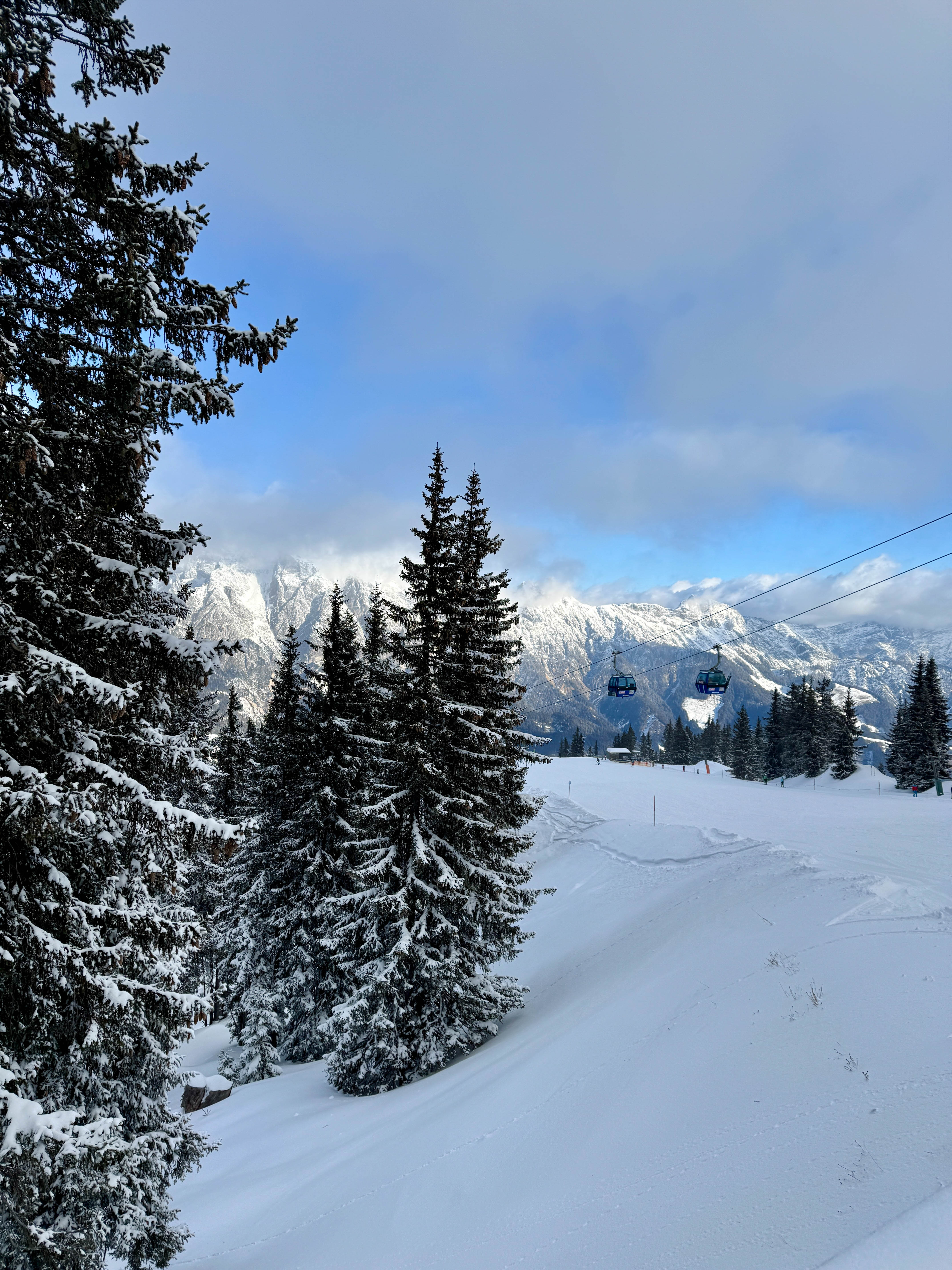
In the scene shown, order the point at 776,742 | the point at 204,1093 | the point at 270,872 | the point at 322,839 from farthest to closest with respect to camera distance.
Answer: the point at 776,742 < the point at 270,872 < the point at 322,839 < the point at 204,1093

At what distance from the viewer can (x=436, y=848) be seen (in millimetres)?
15352

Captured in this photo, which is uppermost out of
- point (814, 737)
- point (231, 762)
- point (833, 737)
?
point (833, 737)

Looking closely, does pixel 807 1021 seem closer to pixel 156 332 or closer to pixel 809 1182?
pixel 809 1182

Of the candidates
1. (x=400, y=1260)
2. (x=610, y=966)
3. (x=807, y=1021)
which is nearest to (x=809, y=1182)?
(x=807, y=1021)

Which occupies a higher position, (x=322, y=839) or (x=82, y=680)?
(x=82, y=680)

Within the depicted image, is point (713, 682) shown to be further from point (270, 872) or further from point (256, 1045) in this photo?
point (256, 1045)

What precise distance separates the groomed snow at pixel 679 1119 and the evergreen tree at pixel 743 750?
66373 mm

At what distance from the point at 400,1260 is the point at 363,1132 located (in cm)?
573

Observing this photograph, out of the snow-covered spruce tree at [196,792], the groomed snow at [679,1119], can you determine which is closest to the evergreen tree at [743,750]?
the snow-covered spruce tree at [196,792]

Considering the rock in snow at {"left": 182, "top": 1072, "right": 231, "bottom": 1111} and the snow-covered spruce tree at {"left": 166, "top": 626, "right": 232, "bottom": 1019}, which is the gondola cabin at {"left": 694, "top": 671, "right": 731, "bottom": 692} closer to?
the snow-covered spruce tree at {"left": 166, "top": 626, "right": 232, "bottom": 1019}

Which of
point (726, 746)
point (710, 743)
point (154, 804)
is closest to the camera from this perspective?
point (154, 804)

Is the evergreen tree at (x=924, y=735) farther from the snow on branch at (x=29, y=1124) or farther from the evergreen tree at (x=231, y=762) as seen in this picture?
the snow on branch at (x=29, y=1124)

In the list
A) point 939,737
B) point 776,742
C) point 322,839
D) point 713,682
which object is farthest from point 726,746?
point 322,839

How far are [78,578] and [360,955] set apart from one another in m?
13.0
